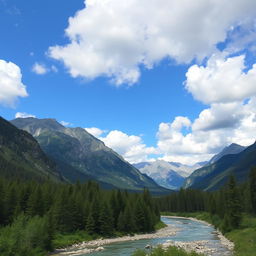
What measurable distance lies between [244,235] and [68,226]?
49.3m

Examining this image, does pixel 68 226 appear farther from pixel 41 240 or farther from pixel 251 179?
pixel 251 179

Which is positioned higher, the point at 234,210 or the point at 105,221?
the point at 234,210

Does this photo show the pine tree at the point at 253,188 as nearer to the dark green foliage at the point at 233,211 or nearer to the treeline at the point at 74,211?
the dark green foliage at the point at 233,211

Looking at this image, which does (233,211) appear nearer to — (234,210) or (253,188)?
(234,210)

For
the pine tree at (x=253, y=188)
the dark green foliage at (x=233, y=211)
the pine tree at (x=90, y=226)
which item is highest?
the pine tree at (x=253, y=188)

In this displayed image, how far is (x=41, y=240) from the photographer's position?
6059 cm

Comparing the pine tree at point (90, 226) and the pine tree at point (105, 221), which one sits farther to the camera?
the pine tree at point (105, 221)

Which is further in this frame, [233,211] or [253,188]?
[253,188]

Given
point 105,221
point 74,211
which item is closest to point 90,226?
point 105,221

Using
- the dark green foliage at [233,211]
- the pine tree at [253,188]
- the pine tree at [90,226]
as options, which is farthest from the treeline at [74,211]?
the pine tree at [253,188]

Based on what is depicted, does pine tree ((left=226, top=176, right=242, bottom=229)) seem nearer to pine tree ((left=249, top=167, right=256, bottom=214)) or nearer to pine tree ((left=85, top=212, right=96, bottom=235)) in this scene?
pine tree ((left=249, top=167, right=256, bottom=214))

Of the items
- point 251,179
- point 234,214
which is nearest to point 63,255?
point 234,214

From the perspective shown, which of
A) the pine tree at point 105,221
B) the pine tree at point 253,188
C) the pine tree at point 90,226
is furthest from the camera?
the pine tree at point 253,188

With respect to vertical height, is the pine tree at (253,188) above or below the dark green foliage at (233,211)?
above
